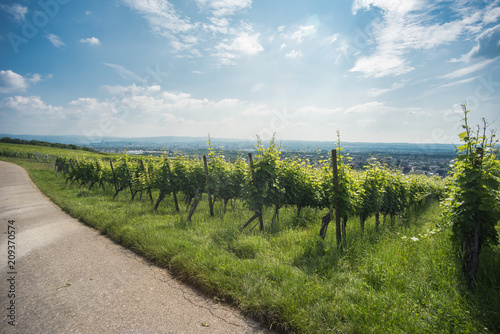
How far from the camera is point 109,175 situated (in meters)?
14.9

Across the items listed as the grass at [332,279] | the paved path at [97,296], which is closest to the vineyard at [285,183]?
the grass at [332,279]

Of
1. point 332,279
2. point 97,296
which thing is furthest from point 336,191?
point 97,296

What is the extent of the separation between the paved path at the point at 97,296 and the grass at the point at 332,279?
0.30 metres

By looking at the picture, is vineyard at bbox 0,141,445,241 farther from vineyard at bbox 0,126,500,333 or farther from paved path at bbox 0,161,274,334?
paved path at bbox 0,161,274,334

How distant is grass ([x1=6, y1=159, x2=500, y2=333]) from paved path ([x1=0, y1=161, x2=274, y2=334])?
298 mm

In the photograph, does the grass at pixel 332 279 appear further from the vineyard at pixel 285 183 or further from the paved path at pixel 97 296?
the vineyard at pixel 285 183

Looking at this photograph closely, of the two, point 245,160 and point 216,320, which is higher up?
point 245,160

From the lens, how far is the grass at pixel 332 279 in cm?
280

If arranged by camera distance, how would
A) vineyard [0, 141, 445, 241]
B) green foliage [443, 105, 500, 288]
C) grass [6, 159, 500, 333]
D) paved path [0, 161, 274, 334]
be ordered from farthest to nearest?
vineyard [0, 141, 445, 241], green foliage [443, 105, 500, 288], paved path [0, 161, 274, 334], grass [6, 159, 500, 333]

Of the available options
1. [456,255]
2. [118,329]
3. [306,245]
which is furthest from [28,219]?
[456,255]

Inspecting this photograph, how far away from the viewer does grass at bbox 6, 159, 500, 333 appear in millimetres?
2797

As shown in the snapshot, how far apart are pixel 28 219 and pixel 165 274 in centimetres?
738

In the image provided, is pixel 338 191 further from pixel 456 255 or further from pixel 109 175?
pixel 109 175

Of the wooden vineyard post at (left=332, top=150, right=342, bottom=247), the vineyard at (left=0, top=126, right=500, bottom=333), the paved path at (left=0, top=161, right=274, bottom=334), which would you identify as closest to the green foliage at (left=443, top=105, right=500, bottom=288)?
the vineyard at (left=0, top=126, right=500, bottom=333)
